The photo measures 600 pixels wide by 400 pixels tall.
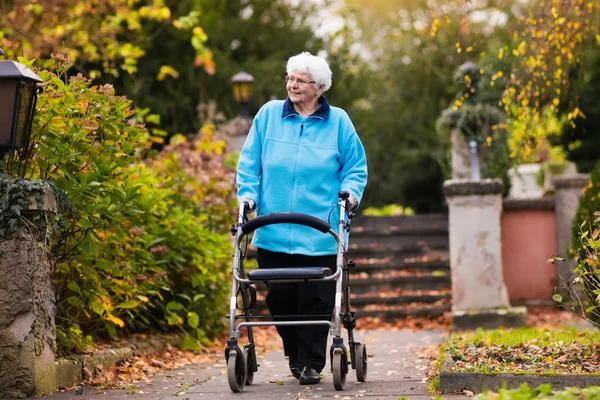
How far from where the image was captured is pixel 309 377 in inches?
213

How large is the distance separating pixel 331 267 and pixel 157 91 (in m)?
11.2

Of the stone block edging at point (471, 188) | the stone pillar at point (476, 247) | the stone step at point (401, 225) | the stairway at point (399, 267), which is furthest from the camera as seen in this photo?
the stone step at point (401, 225)

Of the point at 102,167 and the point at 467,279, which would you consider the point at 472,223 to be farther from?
the point at 102,167

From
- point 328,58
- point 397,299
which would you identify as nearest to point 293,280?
point 397,299

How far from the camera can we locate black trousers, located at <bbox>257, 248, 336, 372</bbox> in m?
5.50

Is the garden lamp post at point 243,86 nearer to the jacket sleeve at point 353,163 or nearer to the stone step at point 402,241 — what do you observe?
the stone step at point 402,241

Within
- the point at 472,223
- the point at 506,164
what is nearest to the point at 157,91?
the point at 506,164

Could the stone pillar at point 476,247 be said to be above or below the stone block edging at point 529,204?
below

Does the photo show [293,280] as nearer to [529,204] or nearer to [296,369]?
[296,369]

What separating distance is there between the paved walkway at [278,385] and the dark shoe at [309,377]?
47mm

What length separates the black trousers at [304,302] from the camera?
18.0 ft

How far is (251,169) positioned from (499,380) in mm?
1827

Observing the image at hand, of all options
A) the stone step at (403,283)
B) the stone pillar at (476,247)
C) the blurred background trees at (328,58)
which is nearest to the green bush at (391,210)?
the blurred background trees at (328,58)

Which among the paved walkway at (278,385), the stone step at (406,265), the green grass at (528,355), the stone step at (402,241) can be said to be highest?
the stone step at (402,241)
